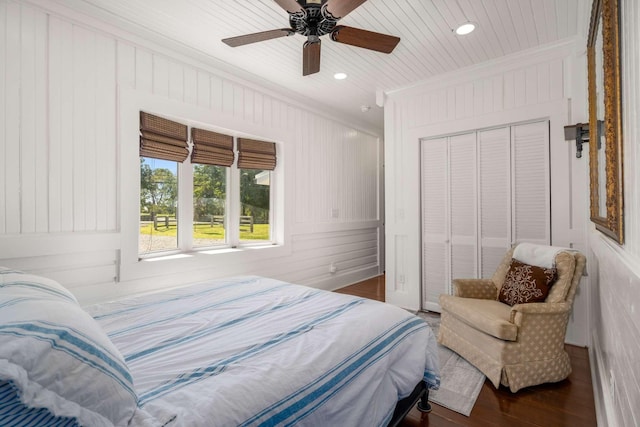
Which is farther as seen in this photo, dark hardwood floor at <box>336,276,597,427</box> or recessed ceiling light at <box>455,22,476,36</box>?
recessed ceiling light at <box>455,22,476,36</box>

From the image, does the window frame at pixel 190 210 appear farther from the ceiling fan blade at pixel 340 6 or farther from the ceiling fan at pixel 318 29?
the ceiling fan blade at pixel 340 6

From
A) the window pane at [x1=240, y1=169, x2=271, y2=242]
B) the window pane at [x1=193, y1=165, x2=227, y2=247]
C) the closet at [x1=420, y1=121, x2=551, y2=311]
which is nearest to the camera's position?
the closet at [x1=420, y1=121, x2=551, y2=311]

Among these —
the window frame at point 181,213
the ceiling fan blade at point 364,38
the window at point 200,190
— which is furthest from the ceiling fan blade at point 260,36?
the window at point 200,190

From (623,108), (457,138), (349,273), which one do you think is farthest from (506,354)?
(349,273)

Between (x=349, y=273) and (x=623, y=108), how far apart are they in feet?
14.0

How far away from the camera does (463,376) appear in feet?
7.66

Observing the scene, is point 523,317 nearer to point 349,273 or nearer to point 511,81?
point 511,81

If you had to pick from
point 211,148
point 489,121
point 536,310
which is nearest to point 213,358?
point 536,310

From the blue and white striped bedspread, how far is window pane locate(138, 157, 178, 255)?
1.14 meters

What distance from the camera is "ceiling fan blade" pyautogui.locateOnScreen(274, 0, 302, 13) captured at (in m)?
1.78

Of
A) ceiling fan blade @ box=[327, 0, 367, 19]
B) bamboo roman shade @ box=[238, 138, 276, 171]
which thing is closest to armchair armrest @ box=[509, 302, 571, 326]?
ceiling fan blade @ box=[327, 0, 367, 19]

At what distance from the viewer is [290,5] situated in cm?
183

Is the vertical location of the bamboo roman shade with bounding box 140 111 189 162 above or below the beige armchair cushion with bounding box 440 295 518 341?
above

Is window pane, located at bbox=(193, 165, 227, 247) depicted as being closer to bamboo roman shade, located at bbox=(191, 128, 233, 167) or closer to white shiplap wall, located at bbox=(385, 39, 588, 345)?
bamboo roman shade, located at bbox=(191, 128, 233, 167)
